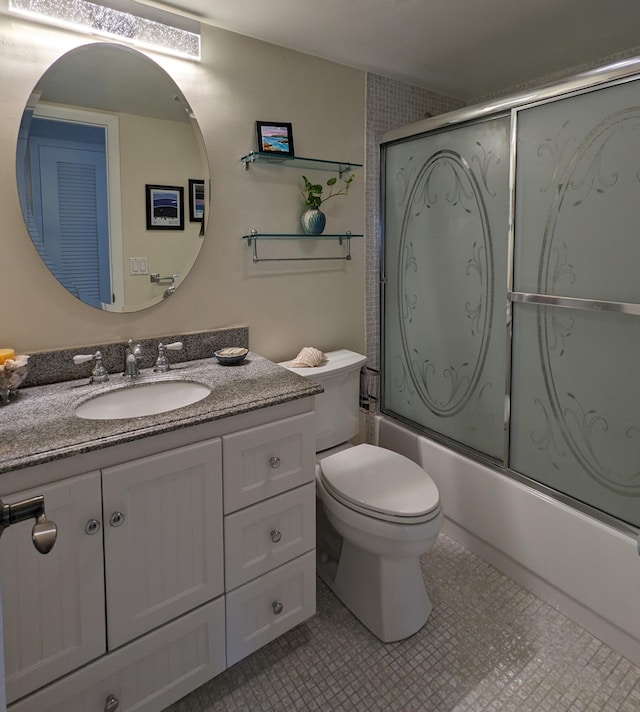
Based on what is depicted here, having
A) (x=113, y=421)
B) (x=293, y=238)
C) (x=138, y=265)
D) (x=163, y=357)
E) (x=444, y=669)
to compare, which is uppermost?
(x=293, y=238)

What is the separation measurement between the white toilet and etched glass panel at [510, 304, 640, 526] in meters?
0.46

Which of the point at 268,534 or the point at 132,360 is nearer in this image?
the point at 268,534

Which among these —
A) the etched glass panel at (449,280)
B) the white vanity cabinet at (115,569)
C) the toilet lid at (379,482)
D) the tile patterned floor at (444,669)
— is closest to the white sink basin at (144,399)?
the white vanity cabinet at (115,569)

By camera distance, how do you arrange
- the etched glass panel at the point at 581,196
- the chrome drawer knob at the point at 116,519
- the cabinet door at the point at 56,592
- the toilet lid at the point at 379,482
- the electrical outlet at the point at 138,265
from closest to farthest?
the cabinet door at the point at 56,592
the chrome drawer knob at the point at 116,519
the etched glass panel at the point at 581,196
the toilet lid at the point at 379,482
the electrical outlet at the point at 138,265

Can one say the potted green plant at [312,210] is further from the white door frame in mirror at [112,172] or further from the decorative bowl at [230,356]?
the white door frame in mirror at [112,172]

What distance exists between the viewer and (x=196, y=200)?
1732 mm

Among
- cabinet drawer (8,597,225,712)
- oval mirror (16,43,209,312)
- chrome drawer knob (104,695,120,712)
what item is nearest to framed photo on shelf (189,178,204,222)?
oval mirror (16,43,209,312)

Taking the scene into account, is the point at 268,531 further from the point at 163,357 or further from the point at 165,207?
the point at 165,207

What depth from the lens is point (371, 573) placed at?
1.63 m

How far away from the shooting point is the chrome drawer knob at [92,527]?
1091 mm

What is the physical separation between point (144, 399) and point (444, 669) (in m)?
1.26

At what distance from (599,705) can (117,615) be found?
1.35m

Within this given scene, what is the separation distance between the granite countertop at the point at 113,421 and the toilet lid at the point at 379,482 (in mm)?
409

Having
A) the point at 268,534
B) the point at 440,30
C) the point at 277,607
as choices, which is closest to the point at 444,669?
the point at 277,607
